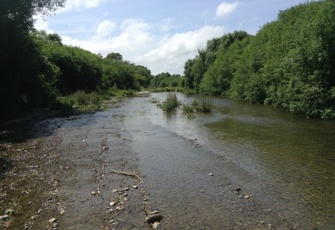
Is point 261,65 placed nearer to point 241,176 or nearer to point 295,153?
point 295,153

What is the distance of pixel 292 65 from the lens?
2692 cm

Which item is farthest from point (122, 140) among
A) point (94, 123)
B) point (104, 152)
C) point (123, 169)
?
point (94, 123)

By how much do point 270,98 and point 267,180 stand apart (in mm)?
28740

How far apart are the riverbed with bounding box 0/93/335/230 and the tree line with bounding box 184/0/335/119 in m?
5.44

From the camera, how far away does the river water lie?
8.00 meters

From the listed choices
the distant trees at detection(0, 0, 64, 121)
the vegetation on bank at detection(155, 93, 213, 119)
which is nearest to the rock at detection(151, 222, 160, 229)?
the vegetation on bank at detection(155, 93, 213, 119)

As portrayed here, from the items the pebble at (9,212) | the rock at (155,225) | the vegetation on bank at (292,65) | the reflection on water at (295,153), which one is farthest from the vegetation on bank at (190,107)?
the pebble at (9,212)

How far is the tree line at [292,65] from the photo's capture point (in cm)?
2445

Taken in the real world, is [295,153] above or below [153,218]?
below

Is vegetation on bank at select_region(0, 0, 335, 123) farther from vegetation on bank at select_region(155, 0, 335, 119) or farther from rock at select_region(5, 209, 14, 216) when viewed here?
rock at select_region(5, 209, 14, 216)

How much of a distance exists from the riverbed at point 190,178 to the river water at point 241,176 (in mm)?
29

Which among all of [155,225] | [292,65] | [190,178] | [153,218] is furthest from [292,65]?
[155,225]

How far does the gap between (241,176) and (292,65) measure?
747 inches

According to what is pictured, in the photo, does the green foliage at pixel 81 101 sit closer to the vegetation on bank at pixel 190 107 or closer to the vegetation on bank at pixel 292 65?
the vegetation on bank at pixel 190 107
